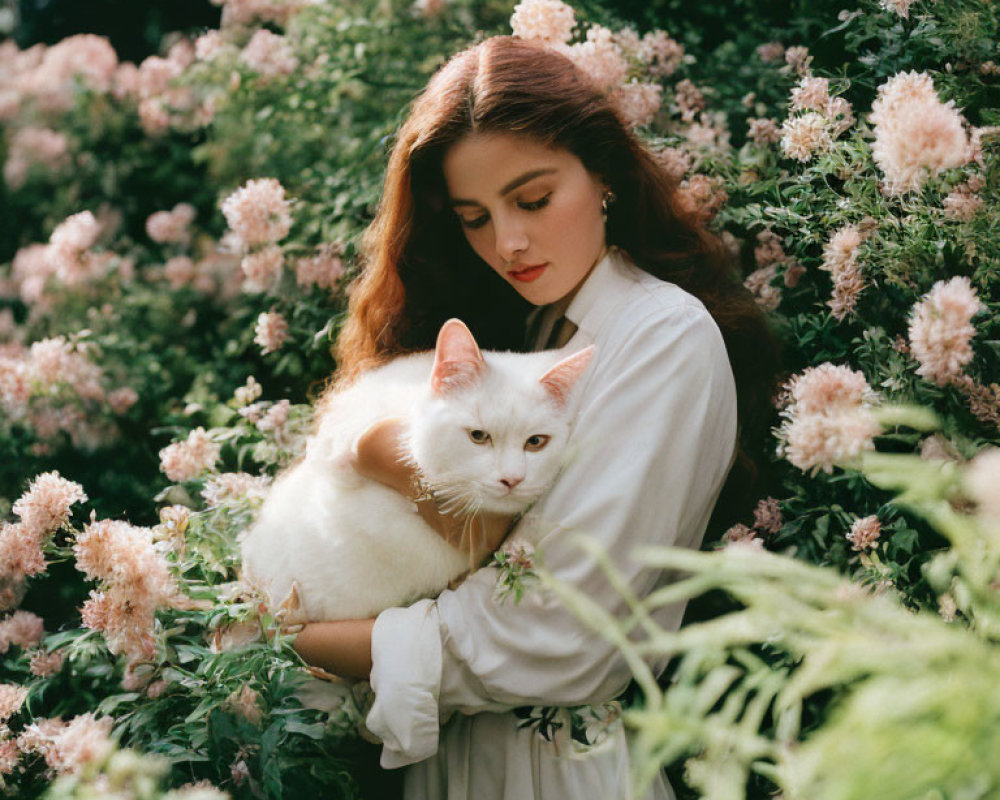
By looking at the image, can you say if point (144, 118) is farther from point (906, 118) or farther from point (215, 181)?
point (906, 118)

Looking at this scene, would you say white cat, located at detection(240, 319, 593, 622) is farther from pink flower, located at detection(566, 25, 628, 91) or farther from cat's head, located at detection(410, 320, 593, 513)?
pink flower, located at detection(566, 25, 628, 91)

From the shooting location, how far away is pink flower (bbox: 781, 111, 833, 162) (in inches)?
74.8

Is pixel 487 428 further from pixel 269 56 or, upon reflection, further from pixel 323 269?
pixel 269 56

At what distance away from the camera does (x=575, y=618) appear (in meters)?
1.59

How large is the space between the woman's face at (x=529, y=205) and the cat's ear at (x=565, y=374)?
0.31m

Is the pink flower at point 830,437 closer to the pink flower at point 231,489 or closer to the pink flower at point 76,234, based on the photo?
the pink flower at point 231,489

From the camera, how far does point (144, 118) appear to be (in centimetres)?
362

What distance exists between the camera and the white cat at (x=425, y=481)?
1.74 meters

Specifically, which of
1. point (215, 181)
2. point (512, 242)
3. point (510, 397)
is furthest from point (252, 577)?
point (215, 181)

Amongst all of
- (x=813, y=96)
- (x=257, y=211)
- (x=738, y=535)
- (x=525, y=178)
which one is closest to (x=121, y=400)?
(x=257, y=211)

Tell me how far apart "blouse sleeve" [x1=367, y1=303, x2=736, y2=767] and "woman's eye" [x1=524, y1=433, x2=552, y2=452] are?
0.08 m

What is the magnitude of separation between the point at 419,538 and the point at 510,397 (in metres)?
0.38

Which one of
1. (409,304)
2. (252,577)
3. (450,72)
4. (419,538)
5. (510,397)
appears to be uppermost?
(450,72)

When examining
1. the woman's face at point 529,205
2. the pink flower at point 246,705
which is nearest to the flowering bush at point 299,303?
the pink flower at point 246,705
